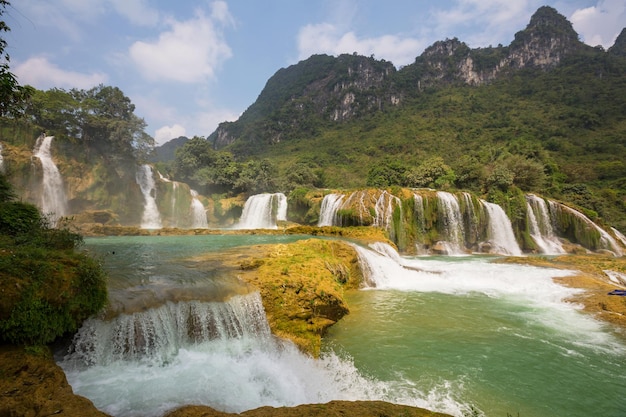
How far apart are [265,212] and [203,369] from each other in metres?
25.5

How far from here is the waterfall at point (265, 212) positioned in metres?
30.1

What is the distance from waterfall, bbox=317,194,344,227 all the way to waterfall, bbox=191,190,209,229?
14887 mm

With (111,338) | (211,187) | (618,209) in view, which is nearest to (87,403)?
(111,338)

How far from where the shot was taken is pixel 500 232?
79.3ft

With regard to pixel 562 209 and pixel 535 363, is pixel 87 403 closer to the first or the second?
pixel 535 363

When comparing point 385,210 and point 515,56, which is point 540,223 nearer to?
point 385,210

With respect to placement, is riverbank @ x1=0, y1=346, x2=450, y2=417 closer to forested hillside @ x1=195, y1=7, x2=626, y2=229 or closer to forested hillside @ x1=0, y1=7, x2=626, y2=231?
forested hillside @ x1=0, y1=7, x2=626, y2=231

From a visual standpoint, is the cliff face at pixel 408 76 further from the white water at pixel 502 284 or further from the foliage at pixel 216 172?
the white water at pixel 502 284

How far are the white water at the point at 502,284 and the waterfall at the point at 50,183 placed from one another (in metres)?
27.6

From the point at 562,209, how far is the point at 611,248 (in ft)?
14.4

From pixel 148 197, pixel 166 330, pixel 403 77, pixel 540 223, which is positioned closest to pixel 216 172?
pixel 148 197

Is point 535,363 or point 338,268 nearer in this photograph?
point 535,363

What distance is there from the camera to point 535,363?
20.2ft

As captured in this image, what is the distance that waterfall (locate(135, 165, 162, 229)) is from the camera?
31484 mm
